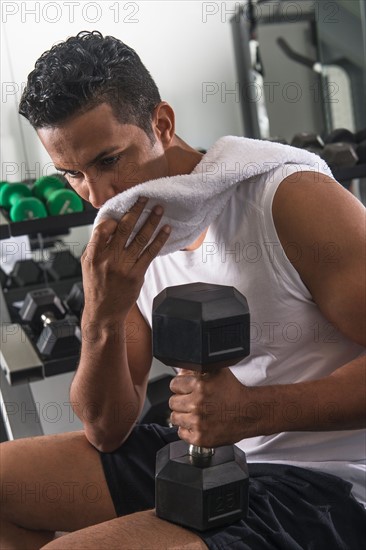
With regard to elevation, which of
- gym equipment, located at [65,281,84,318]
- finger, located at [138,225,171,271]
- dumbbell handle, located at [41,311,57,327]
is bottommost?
gym equipment, located at [65,281,84,318]

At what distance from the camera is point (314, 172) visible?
1.09 m

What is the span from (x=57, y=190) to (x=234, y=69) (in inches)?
67.0

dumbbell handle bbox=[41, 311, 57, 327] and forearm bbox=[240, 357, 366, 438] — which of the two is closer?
forearm bbox=[240, 357, 366, 438]

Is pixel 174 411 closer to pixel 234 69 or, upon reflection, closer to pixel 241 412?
pixel 241 412

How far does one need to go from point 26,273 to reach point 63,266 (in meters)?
0.14

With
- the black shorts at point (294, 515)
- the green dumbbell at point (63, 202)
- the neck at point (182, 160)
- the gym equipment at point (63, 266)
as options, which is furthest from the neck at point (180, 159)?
the gym equipment at point (63, 266)

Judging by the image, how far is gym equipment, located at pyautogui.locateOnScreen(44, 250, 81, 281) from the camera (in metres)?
2.75

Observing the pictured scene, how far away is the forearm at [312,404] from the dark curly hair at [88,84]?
0.48 metres

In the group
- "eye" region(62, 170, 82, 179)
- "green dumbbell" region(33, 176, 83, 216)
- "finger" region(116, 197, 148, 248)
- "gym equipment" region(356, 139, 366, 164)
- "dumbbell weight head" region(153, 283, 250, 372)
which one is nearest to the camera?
"dumbbell weight head" region(153, 283, 250, 372)

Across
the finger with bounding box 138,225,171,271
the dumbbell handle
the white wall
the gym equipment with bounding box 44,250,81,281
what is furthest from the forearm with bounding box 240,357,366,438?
the white wall

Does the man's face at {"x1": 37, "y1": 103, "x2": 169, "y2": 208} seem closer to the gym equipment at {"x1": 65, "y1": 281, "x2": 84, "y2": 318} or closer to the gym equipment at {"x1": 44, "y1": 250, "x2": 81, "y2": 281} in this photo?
the gym equipment at {"x1": 65, "y1": 281, "x2": 84, "y2": 318}

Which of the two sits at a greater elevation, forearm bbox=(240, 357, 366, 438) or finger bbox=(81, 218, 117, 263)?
finger bbox=(81, 218, 117, 263)

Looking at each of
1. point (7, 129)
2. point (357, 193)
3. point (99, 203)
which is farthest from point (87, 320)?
point (357, 193)

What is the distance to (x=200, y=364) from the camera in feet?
2.77
